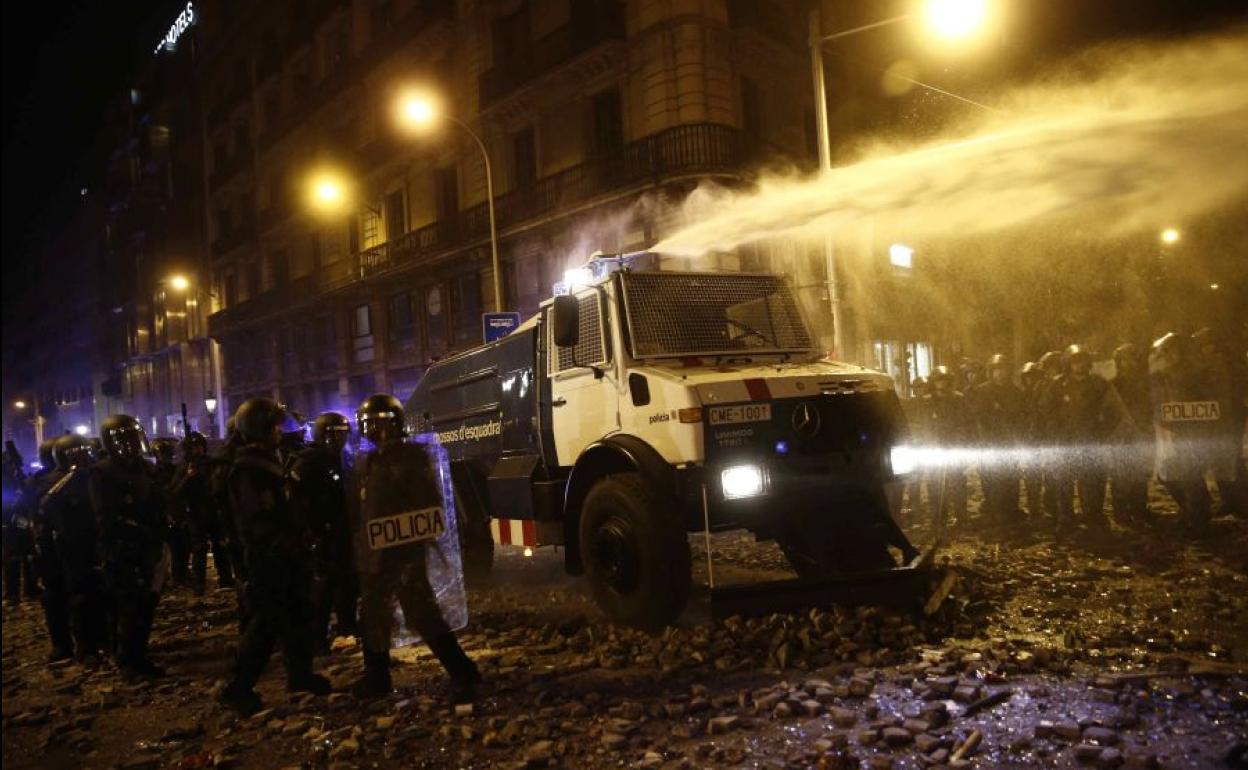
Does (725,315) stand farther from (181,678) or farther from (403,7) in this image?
(403,7)

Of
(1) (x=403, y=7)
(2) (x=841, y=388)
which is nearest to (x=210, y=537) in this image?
(2) (x=841, y=388)

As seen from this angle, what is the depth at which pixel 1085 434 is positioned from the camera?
9336 millimetres

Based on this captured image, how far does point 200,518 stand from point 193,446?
1535 millimetres

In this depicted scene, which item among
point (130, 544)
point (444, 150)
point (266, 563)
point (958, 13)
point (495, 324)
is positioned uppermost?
point (444, 150)

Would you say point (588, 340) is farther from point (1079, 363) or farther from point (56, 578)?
point (1079, 363)

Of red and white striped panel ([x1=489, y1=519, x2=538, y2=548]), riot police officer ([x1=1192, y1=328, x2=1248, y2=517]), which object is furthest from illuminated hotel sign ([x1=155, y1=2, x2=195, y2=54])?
riot police officer ([x1=1192, y1=328, x2=1248, y2=517])

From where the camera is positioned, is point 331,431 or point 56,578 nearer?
point 331,431

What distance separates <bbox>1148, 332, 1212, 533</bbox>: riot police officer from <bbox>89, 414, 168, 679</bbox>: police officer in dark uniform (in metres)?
9.26

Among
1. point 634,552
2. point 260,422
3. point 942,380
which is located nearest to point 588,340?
point 634,552

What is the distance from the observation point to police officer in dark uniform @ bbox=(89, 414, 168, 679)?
6.35 metres

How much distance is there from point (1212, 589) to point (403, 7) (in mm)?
31215

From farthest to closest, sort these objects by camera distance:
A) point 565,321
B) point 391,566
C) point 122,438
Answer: point 565,321
point 122,438
point 391,566

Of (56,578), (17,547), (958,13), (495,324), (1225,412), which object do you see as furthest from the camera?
(495,324)

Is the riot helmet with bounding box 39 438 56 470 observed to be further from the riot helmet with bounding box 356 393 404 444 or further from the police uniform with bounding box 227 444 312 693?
the riot helmet with bounding box 356 393 404 444
